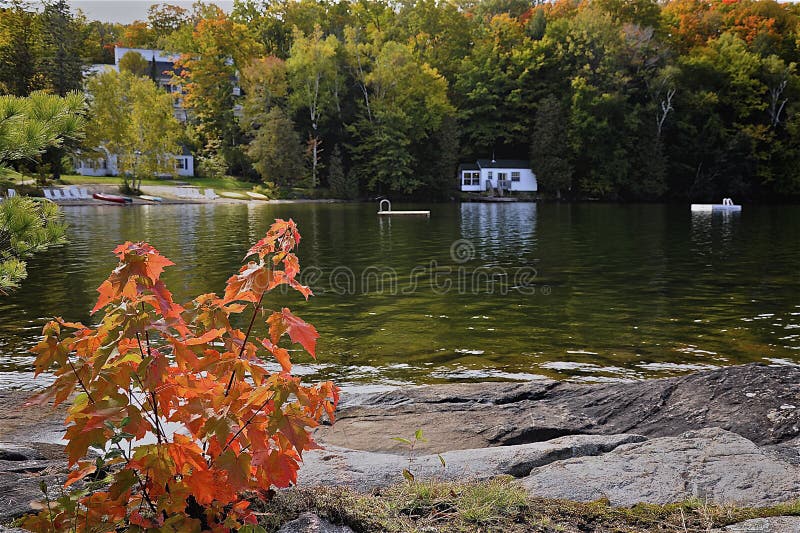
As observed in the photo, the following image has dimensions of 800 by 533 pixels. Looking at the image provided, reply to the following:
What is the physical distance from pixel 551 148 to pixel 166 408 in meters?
69.3

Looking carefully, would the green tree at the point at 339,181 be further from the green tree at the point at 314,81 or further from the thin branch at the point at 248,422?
the thin branch at the point at 248,422

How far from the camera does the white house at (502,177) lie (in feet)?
236

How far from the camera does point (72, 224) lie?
35.5 meters

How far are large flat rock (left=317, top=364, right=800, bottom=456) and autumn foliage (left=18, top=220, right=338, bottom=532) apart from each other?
7.83ft

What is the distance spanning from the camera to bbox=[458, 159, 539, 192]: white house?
7181 cm

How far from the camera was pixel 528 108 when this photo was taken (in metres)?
74.7

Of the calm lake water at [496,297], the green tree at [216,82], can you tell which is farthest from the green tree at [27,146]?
the green tree at [216,82]

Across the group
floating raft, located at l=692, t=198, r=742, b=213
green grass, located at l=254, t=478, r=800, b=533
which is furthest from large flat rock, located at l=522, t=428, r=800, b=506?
floating raft, located at l=692, t=198, r=742, b=213

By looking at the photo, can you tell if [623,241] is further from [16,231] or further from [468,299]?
[16,231]

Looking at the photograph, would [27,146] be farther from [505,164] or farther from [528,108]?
[528,108]

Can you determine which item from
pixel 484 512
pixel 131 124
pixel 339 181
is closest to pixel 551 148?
pixel 339 181

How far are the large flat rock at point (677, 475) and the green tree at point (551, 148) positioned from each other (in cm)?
6663

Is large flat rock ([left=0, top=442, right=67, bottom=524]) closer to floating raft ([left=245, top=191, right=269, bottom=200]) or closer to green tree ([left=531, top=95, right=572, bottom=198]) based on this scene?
floating raft ([left=245, top=191, right=269, bottom=200])

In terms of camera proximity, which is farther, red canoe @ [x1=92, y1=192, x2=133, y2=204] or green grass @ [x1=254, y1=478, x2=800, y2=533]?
red canoe @ [x1=92, y1=192, x2=133, y2=204]
